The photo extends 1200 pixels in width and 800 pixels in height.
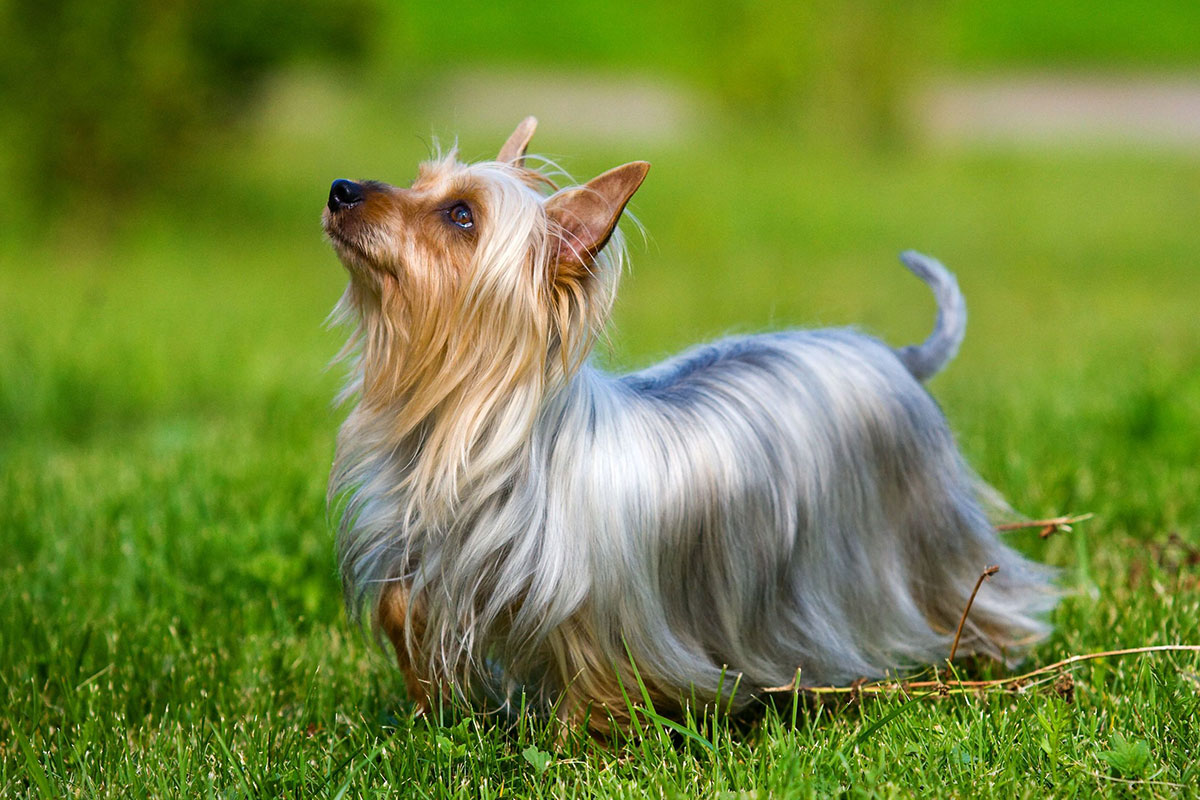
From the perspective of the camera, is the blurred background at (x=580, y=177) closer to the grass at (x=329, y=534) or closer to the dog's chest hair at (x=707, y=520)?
the grass at (x=329, y=534)

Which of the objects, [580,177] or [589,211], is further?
[580,177]

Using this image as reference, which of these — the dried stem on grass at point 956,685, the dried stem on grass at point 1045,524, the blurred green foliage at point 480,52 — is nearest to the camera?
the dried stem on grass at point 956,685

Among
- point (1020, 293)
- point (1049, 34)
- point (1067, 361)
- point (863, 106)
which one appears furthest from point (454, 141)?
point (1049, 34)

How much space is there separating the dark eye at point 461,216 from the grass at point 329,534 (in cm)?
53

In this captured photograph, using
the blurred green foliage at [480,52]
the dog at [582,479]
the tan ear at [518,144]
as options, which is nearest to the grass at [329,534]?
the dog at [582,479]

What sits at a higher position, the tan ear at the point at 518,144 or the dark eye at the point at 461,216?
the tan ear at the point at 518,144

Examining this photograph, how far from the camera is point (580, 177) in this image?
372 cm

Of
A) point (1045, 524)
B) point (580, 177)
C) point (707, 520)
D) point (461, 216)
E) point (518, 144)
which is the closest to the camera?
point (461, 216)

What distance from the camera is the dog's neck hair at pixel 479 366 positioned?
2.92 metres

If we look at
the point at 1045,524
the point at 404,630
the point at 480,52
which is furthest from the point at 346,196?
the point at 480,52

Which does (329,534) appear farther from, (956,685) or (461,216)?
(956,685)

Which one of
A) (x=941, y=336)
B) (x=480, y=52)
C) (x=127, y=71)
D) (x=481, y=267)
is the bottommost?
(x=941, y=336)

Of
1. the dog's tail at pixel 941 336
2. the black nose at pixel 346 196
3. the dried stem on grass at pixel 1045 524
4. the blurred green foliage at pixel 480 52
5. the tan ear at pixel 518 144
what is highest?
the blurred green foliage at pixel 480 52

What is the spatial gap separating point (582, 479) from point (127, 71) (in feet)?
32.5
